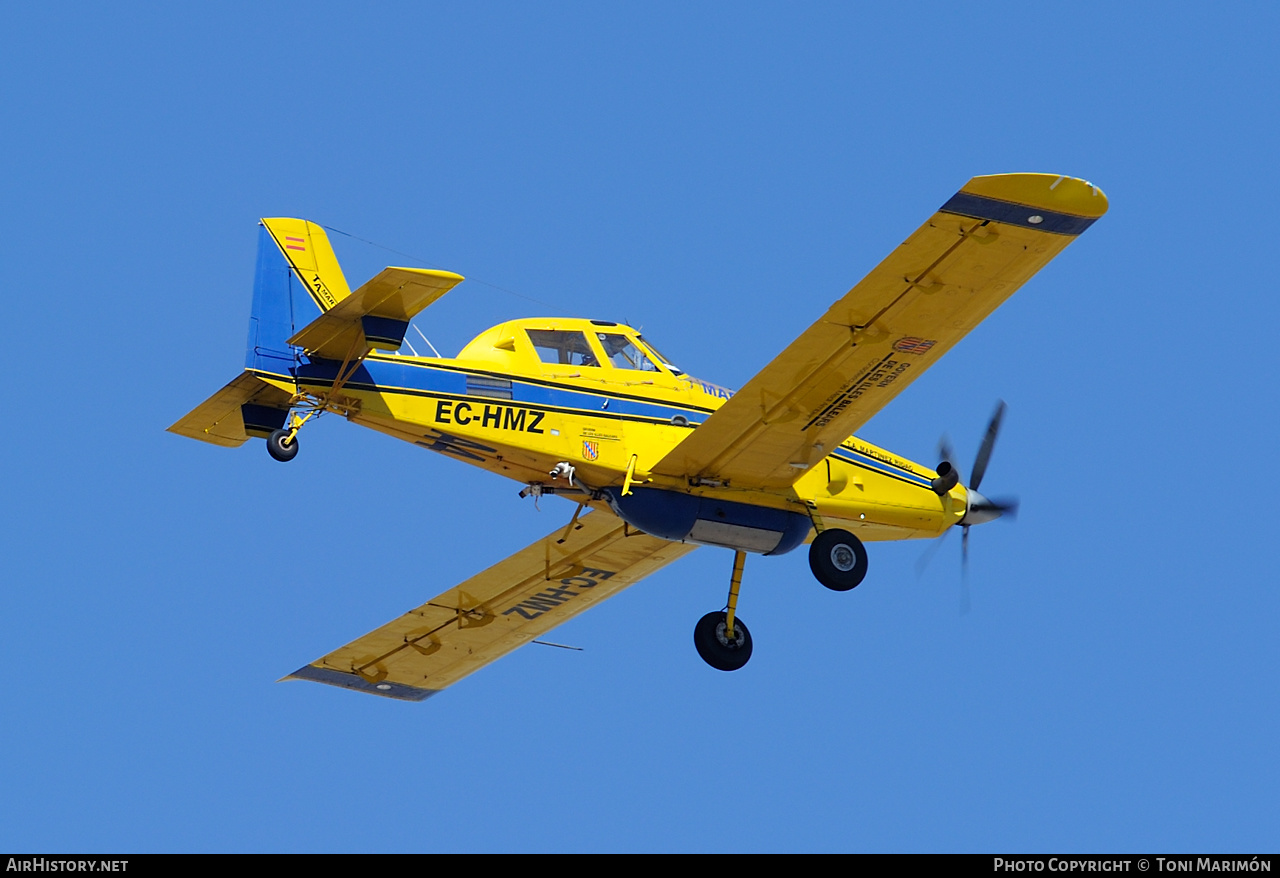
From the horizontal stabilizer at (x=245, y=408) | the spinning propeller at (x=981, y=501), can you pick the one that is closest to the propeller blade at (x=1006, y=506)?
the spinning propeller at (x=981, y=501)

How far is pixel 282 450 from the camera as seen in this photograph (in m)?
18.8

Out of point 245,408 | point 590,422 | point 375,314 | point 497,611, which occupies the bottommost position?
point 497,611

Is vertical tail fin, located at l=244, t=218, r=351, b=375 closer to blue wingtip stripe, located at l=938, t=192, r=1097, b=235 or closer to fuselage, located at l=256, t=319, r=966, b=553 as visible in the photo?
fuselage, located at l=256, t=319, r=966, b=553

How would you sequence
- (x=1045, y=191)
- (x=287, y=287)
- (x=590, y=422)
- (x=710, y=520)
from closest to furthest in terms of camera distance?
(x=1045, y=191)
(x=287, y=287)
(x=590, y=422)
(x=710, y=520)

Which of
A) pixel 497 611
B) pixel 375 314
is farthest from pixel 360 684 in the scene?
pixel 375 314

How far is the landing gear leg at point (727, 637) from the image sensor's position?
22.6m

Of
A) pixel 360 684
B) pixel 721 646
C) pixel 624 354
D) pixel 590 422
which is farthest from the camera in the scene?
pixel 360 684

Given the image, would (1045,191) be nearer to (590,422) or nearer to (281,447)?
(590,422)

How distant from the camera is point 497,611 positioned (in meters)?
25.0

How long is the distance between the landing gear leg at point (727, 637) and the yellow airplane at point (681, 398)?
0.08ft

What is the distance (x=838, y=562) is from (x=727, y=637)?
1.99 metres
